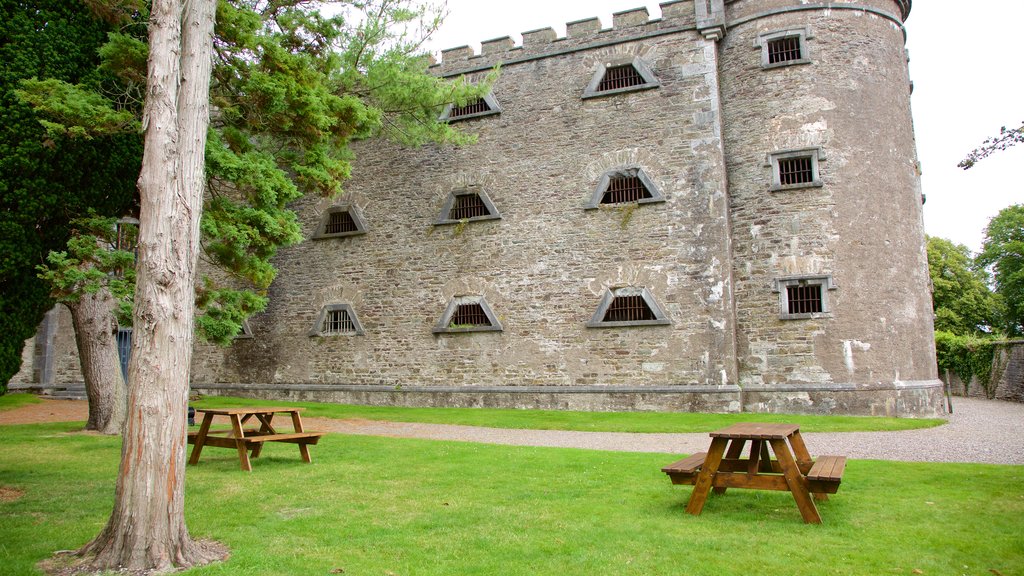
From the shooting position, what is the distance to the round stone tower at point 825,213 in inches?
596

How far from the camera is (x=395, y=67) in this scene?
44.9 feet

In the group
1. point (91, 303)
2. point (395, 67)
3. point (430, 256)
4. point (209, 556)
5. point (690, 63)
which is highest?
point (690, 63)

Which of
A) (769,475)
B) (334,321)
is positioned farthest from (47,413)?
(769,475)

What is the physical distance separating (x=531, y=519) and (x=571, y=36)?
48.7 feet

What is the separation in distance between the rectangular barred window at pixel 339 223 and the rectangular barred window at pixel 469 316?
4167 mm

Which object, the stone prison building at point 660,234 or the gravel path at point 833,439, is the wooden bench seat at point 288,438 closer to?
the gravel path at point 833,439

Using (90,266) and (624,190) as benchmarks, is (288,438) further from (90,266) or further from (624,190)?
(624,190)

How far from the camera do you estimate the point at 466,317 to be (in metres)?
18.0

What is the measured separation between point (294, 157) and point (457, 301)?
659cm

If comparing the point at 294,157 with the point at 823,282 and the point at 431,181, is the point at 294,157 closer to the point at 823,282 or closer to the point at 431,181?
the point at 431,181

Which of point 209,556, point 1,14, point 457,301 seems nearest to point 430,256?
point 457,301

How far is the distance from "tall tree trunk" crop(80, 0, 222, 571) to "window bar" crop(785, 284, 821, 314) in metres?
13.2

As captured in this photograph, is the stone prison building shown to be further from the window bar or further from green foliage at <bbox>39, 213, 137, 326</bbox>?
green foliage at <bbox>39, 213, 137, 326</bbox>

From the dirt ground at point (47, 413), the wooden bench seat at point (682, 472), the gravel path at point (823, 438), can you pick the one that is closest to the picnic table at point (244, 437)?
the gravel path at point (823, 438)
